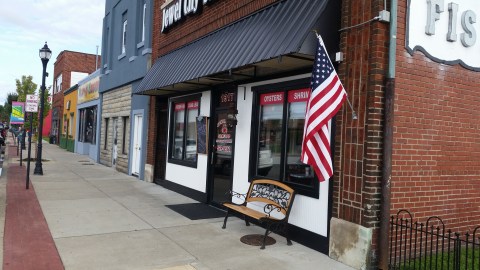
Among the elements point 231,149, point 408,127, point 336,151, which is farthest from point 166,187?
point 408,127

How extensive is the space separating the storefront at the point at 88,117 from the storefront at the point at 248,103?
404 inches

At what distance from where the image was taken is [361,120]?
5.40 metres

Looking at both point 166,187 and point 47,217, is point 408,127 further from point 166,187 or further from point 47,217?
point 166,187

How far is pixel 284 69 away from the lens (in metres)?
7.02

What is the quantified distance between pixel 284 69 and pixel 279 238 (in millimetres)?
2928

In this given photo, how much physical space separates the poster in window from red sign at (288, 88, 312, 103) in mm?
3229

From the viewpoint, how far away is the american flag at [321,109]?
17.2 feet

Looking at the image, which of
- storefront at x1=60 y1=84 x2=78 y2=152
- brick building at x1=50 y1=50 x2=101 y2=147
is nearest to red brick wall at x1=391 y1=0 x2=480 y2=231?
A: storefront at x1=60 y1=84 x2=78 y2=152

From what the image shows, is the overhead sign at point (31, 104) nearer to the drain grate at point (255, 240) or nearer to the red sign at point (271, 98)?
the red sign at point (271, 98)

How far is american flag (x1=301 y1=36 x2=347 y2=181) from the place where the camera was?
5.25 m

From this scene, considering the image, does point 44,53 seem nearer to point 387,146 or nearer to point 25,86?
point 387,146

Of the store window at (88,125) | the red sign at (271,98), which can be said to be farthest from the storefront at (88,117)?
the red sign at (271,98)

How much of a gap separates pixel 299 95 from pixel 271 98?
818mm

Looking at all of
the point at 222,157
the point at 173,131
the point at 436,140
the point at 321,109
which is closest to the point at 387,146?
the point at 321,109
